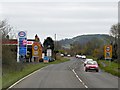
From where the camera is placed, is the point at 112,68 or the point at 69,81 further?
the point at 112,68

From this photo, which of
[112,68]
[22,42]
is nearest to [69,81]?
[22,42]

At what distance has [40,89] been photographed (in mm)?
19516

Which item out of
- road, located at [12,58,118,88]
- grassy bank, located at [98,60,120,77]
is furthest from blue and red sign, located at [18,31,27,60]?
grassy bank, located at [98,60,120,77]

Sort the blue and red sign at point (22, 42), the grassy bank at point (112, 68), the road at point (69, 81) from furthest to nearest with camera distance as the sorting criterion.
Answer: the grassy bank at point (112, 68) < the blue and red sign at point (22, 42) < the road at point (69, 81)

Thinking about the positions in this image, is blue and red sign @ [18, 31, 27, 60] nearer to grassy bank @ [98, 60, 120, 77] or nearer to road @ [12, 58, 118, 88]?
road @ [12, 58, 118, 88]

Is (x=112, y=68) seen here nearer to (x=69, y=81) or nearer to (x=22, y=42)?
(x=22, y=42)

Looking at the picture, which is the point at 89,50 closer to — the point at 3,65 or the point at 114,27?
the point at 114,27

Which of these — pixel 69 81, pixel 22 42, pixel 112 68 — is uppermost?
pixel 22 42

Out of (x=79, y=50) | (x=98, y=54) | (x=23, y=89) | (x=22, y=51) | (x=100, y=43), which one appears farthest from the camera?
(x=79, y=50)

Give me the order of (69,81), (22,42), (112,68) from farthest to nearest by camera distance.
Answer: (112,68) < (22,42) < (69,81)

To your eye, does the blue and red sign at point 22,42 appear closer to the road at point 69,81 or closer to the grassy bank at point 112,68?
the road at point 69,81

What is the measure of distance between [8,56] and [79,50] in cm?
14385

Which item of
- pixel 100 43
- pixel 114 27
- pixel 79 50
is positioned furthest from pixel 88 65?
pixel 79 50

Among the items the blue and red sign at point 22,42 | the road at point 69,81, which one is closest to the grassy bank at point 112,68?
the road at point 69,81
